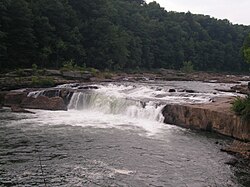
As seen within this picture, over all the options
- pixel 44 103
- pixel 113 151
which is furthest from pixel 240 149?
pixel 44 103

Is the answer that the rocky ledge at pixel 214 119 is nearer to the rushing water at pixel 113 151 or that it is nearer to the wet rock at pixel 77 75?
the rushing water at pixel 113 151

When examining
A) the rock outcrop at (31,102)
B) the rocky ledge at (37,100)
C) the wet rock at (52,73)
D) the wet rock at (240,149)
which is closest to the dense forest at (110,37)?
the wet rock at (52,73)

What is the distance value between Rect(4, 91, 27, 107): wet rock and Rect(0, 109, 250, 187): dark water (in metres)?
7.77

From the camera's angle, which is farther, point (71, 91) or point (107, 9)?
point (107, 9)

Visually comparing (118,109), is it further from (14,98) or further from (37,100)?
(14,98)

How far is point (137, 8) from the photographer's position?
80.8m

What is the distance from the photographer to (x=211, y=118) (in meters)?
21.0

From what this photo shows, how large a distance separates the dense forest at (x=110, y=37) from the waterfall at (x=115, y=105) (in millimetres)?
15796

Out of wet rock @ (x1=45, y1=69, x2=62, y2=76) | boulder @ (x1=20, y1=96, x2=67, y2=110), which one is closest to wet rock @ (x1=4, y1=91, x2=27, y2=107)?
boulder @ (x1=20, y1=96, x2=67, y2=110)

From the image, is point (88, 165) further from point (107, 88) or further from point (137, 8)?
point (137, 8)

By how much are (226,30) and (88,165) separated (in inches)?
3307

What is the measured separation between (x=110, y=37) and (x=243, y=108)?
39423 millimetres

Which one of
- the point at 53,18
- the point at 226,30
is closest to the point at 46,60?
the point at 53,18

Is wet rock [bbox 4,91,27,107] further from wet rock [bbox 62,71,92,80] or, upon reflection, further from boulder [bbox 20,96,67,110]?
wet rock [bbox 62,71,92,80]
